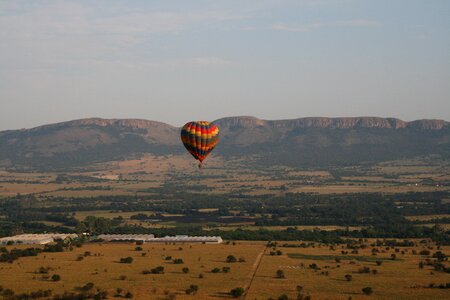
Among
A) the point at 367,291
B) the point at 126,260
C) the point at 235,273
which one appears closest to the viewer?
the point at 367,291

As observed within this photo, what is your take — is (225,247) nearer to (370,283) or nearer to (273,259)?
(273,259)

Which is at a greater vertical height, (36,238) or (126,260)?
(126,260)

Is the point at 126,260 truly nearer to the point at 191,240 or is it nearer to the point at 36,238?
the point at 191,240

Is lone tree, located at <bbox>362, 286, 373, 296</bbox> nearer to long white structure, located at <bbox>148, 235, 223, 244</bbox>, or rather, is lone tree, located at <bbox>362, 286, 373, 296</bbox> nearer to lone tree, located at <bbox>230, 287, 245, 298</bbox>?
lone tree, located at <bbox>230, 287, 245, 298</bbox>

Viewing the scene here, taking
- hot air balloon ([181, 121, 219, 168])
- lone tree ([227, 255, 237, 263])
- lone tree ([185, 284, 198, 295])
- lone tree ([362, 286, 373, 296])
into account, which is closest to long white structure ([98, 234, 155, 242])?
hot air balloon ([181, 121, 219, 168])

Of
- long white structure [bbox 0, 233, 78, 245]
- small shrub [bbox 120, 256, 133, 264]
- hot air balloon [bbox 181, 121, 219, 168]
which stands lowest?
long white structure [bbox 0, 233, 78, 245]

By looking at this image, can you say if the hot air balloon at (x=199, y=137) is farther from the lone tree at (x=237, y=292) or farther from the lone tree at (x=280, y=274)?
the lone tree at (x=237, y=292)

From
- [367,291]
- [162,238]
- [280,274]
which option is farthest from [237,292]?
[162,238]

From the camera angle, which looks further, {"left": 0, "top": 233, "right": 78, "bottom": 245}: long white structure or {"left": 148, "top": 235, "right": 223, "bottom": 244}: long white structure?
{"left": 148, "top": 235, "right": 223, "bottom": 244}: long white structure
